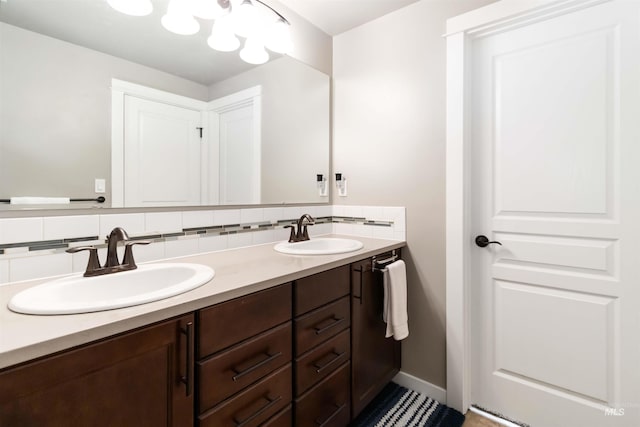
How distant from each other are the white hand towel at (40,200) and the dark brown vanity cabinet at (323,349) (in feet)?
2.95

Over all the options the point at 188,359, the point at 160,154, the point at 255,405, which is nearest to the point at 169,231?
the point at 160,154

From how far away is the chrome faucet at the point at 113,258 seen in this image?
1043 mm

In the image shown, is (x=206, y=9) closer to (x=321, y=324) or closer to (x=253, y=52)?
(x=253, y=52)

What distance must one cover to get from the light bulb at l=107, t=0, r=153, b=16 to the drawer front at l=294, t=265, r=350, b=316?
1294 millimetres

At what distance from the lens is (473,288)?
67.0 inches

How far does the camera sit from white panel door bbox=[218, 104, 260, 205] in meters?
1.59

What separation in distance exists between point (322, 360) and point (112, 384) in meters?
0.80

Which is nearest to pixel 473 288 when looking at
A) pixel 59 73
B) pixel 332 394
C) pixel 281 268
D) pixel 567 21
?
pixel 332 394

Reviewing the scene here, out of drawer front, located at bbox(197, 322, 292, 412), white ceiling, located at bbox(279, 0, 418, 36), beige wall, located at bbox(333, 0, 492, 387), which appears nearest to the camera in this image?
drawer front, located at bbox(197, 322, 292, 412)

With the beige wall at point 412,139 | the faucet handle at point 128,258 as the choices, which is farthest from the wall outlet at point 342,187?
the faucet handle at point 128,258

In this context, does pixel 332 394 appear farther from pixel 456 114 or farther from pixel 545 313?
pixel 456 114

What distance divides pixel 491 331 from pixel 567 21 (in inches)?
62.7

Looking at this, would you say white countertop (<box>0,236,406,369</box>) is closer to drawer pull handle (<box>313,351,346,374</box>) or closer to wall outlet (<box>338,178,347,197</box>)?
drawer pull handle (<box>313,351,346,374</box>)

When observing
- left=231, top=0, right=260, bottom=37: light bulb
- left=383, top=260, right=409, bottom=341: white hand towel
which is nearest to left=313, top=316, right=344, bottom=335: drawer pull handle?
left=383, top=260, right=409, bottom=341: white hand towel
